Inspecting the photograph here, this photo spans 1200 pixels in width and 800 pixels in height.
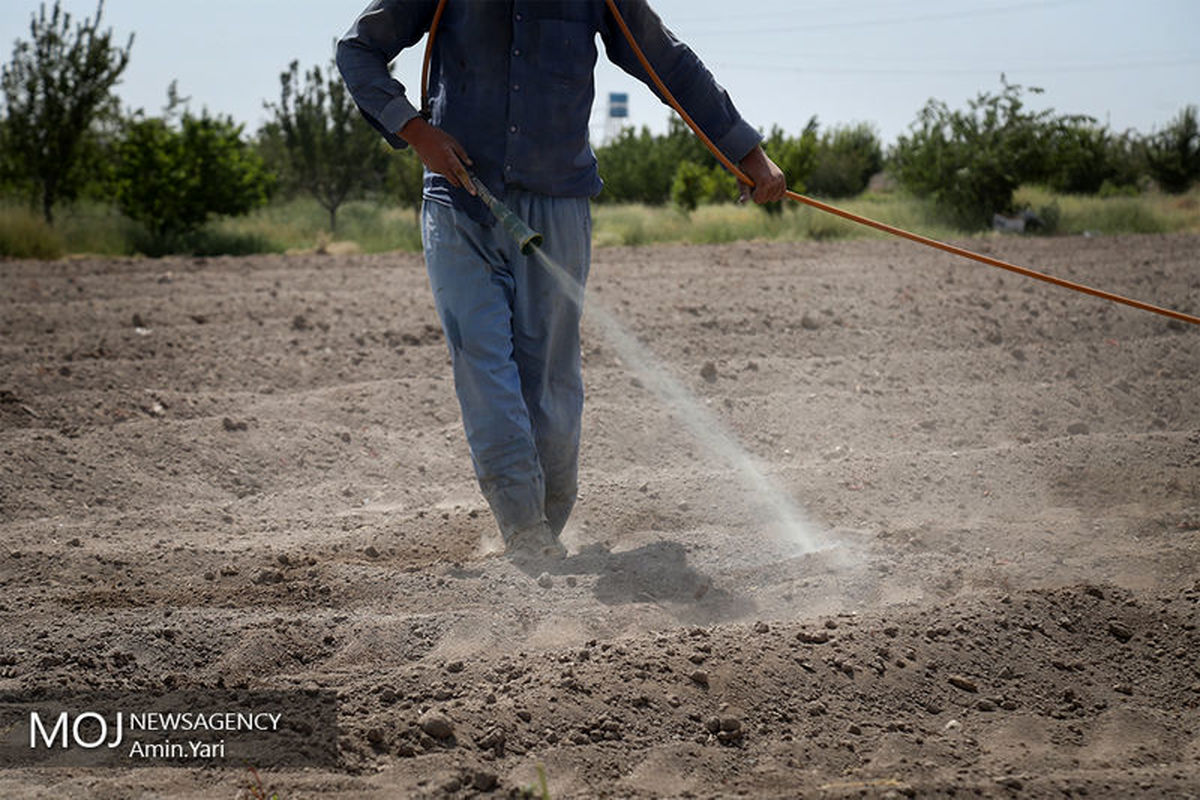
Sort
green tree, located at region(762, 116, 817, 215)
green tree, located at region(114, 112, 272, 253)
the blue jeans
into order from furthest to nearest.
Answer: green tree, located at region(762, 116, 817, 215) → green tree, located at region(114, 112, 272, 253) → the blue jeans

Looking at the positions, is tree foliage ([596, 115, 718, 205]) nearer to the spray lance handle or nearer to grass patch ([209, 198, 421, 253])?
grass patch ([209, 198, 421, 253])

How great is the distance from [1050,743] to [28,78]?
17.9 metres

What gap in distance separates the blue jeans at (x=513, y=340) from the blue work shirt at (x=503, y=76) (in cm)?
9

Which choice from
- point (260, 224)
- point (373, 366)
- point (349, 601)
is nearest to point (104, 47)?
point (260, 224)

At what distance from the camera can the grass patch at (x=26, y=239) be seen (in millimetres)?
13930

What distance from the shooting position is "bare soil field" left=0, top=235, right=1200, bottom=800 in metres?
2.61

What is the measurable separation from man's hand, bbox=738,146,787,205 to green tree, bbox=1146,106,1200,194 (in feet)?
90.8

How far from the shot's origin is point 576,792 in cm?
243

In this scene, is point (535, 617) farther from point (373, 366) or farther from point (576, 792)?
point (373, 366)

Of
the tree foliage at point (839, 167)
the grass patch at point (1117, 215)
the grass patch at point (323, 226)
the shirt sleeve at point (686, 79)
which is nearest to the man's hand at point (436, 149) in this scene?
the shirt sleeve at point (686, 79)

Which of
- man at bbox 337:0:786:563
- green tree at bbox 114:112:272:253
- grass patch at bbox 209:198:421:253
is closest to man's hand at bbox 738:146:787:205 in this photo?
man at bbox 337:0:786:563

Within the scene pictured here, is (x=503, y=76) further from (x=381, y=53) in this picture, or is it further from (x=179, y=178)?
(x=179, y=178)

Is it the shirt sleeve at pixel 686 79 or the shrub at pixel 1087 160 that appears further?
the shrub at pixel 1087 160

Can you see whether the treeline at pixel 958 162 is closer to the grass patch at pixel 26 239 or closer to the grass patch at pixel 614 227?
the grass patch at pixel 614 227
